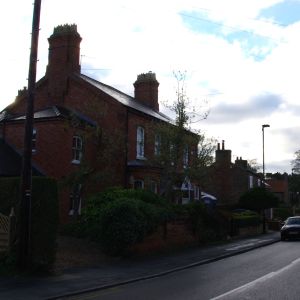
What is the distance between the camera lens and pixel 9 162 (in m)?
30.1

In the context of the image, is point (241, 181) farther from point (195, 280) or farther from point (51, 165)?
point (195, 280)

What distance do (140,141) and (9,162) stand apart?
960 centimetres

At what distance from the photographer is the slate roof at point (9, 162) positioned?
28.8 metres

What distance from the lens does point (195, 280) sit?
14531mm

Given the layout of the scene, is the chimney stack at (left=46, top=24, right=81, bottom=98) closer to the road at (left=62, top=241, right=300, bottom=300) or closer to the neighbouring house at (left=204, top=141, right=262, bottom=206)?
the road at (left=62, top=241, right=300, bottom=300)

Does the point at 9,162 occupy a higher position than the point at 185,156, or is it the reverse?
the point at 185,156

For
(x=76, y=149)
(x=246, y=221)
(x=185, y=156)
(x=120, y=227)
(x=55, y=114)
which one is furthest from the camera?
(x=246, y=221)

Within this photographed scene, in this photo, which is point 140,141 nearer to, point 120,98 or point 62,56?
point 120,98

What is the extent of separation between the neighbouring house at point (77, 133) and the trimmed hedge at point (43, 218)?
8.57 m

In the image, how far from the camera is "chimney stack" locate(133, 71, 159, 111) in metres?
45.9

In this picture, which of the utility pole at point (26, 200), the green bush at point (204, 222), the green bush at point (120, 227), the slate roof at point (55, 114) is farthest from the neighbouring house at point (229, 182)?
the utility pole at point (26, 200)

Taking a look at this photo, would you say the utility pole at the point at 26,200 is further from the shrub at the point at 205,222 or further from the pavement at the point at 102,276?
the shrub at the point at 205,222

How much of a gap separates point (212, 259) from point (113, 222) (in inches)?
167

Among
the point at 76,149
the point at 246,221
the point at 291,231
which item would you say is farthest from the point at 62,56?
the point at 291,231
